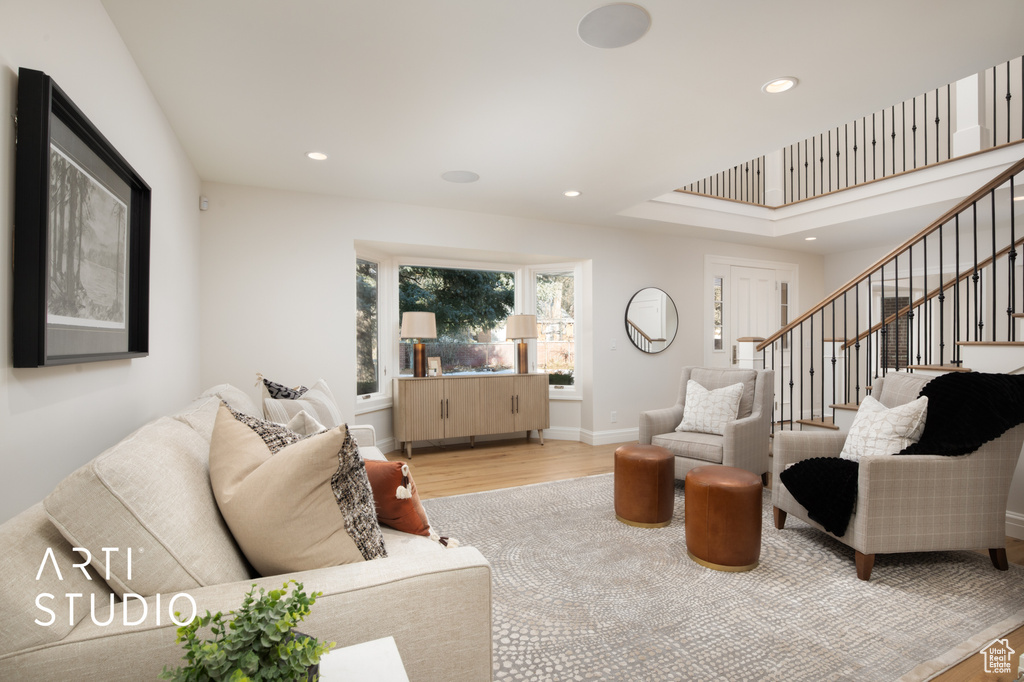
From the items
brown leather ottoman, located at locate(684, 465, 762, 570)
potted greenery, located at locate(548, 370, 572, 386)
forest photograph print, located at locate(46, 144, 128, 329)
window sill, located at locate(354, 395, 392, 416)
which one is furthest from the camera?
potted greenery, located at locate(548, 370, 572, 386)

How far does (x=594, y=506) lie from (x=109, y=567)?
2763 mm

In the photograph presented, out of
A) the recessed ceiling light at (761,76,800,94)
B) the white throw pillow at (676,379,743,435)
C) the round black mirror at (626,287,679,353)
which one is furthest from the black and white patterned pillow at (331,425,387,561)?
the round black mirror at (626,287,679,353)

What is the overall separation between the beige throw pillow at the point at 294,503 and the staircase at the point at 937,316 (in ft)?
9.46

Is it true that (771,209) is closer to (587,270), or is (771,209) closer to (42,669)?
(587,270)

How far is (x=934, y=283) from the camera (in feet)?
18.0

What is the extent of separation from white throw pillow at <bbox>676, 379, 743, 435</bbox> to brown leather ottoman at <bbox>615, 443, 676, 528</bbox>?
0.83m

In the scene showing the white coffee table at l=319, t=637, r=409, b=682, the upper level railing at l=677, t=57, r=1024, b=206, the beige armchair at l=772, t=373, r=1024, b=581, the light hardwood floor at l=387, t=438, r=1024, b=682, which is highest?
the upper level railing at l=677, t=57, r=1024, b=206

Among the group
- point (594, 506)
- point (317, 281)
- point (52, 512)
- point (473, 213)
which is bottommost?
point (594, 506)

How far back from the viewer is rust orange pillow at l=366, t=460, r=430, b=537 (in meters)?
1.56

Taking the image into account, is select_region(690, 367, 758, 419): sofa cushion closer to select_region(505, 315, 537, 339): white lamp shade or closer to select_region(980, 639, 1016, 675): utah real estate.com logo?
select_region(505, 315, 537, 339): white lamp shade

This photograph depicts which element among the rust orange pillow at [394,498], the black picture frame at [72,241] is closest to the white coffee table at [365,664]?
the rust orange pillow at [394,498]

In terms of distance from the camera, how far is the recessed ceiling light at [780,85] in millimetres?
2295

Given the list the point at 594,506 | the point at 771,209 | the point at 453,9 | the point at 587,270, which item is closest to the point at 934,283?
the point at 771,209

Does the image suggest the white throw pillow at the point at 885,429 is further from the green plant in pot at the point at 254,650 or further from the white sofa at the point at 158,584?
the green plant in pot at the point at 254,650
